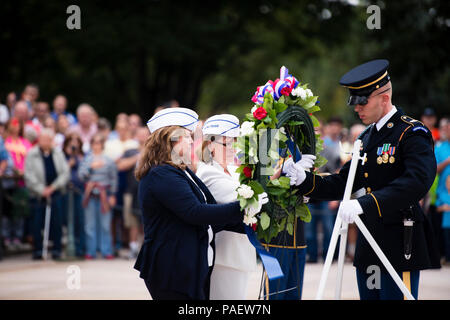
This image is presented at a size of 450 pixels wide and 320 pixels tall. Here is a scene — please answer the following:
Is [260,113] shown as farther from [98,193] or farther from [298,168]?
[98,193]

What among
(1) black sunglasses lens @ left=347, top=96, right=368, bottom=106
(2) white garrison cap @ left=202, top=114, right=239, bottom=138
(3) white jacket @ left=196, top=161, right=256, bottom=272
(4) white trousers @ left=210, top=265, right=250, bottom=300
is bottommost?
(4) white trousers @ left=210, top=265, right=250, bottom=300

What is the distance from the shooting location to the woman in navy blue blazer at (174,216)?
4.10 metres

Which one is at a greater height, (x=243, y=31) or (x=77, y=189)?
(x=243, y=31)

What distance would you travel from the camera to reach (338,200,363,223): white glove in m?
3.90

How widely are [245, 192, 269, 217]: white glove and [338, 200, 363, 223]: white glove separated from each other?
49cm

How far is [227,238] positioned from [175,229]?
809 millimetres

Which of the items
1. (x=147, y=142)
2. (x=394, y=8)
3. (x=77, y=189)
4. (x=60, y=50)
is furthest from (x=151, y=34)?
(x=147, y=142)

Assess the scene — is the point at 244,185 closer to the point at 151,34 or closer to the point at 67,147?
the point at 67,147

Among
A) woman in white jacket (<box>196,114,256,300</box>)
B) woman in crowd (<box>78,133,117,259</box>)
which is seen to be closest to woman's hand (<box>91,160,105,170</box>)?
woman in crowd (<box>78,133,117,259</box>)

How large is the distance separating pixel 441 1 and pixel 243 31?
643 centimetres

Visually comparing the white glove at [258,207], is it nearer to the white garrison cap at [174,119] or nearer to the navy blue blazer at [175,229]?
the navy blue blazer at [175,229]

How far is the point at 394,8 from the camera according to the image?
17812 mm

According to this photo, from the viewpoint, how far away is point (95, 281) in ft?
27.6

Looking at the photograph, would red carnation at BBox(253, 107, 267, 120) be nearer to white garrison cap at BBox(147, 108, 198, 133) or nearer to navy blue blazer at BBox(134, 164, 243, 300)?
white garrison cap at BBox(147, 108, 198, 133)
